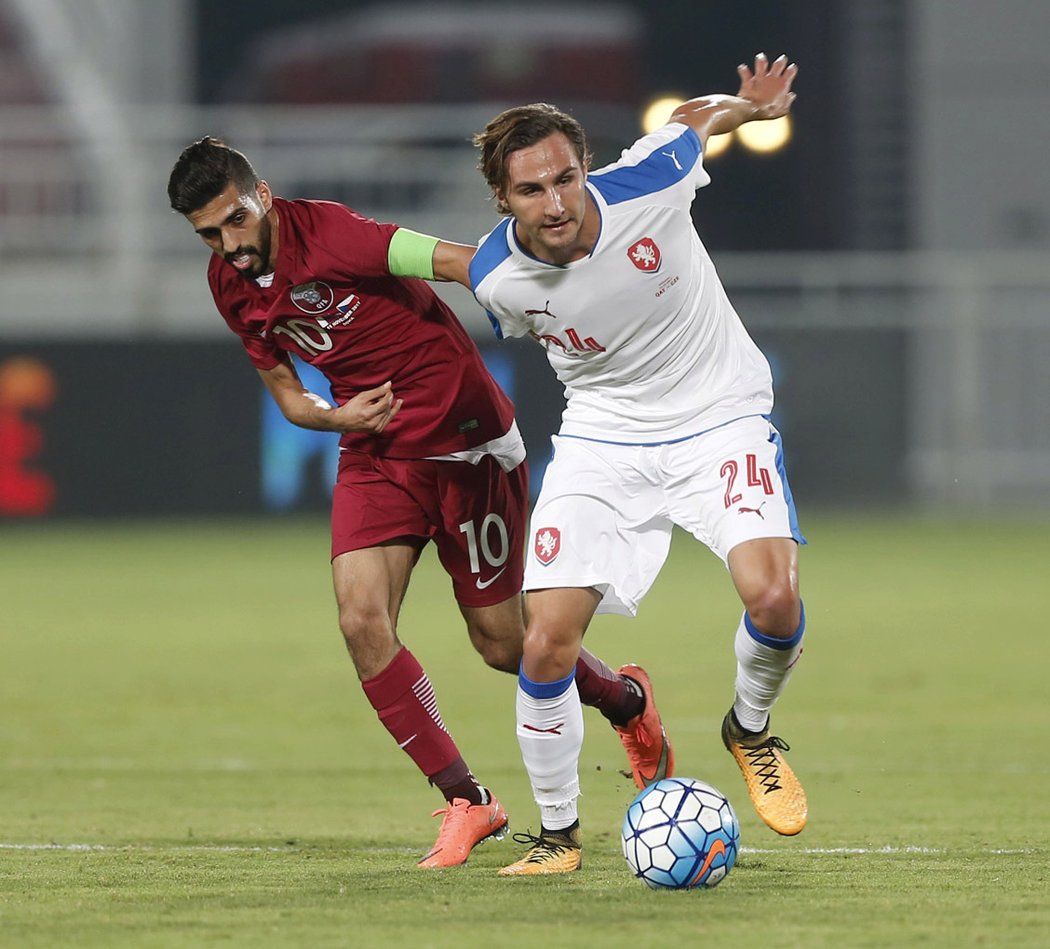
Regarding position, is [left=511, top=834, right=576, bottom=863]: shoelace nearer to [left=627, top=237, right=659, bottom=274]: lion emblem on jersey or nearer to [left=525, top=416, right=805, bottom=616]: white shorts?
[left=525, top=416, right=805, bottom=616]: white shorts

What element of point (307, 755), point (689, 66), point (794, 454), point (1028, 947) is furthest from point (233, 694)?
point (689, 66)

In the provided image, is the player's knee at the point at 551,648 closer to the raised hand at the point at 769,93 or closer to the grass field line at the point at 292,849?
the grass field line at the point at 292,849

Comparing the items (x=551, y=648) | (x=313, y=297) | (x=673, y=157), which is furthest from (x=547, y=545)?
(x=673, y=157)

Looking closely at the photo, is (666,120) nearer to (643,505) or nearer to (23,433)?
(643,505)

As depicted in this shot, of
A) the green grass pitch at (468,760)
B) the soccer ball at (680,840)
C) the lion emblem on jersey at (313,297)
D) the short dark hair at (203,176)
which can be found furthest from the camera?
the lion emblem on jersey at (313,297)

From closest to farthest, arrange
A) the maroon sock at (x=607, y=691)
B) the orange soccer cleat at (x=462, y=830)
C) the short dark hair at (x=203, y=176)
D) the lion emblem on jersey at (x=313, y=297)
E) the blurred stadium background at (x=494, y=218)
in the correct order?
1. the orange soccer cleat at (x=462, y=830)
2. the short dark hair at (x=203, y=176)
3. the lion emblem on jersey at (x=313, y=297)
4. the maroon sock at (x=607, y=691)
5. the blurred stadium background at (x=494, y=218)

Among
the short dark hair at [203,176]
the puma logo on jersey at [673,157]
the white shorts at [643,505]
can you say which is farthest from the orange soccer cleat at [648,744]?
the short dark hair at [203,176]

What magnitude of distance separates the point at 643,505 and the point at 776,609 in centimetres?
51

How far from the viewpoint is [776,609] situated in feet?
17.6

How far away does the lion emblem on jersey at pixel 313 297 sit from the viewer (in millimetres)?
5840

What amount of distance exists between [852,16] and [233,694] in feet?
57.0

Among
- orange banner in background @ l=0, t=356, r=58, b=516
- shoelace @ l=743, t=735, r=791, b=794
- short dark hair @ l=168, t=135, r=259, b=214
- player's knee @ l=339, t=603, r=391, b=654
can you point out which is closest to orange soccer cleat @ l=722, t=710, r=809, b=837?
shoelace @ l=743, t=735, r=791, b=794

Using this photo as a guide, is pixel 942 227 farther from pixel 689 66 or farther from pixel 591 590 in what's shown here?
pixel 591 590

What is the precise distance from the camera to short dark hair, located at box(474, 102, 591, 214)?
532 centimetres
